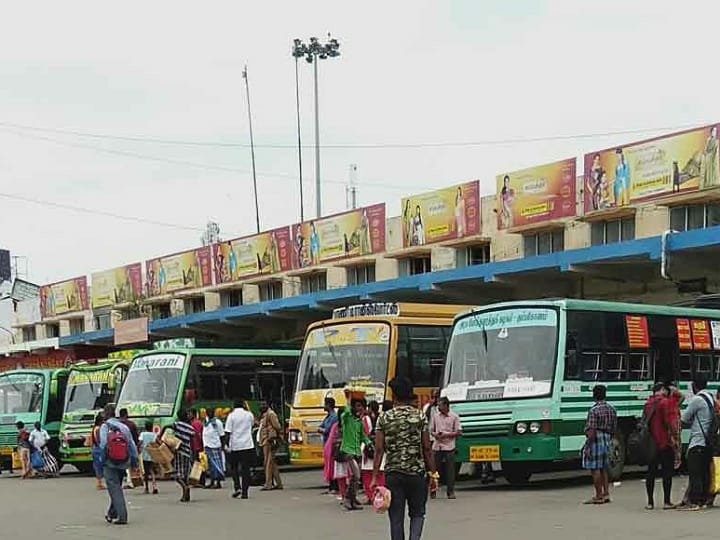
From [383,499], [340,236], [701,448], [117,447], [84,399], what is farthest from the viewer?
[340,236]

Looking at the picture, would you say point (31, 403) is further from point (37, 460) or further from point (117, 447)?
point (117, 447)

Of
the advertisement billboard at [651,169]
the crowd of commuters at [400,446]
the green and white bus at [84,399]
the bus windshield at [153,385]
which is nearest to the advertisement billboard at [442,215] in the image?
the advertisement billboard at [651,169]

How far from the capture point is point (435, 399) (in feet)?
57.9

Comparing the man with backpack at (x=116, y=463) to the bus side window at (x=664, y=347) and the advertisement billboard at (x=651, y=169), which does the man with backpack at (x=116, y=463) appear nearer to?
the bus side window at (x=664, y=347)

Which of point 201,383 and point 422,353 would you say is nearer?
point 422,353

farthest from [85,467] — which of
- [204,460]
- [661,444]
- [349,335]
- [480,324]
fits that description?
[661,444]

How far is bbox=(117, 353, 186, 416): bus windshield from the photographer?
23.8 meters

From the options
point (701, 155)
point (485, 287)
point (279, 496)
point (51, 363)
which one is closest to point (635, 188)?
point (701, 155)

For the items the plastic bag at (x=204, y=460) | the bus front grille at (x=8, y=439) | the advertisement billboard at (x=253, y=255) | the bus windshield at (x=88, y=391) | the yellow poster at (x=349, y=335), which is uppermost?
the advertisement billboard at (x=253, y=255)

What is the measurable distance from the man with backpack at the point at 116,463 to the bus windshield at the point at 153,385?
831 centimetres

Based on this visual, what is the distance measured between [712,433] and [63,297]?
2029 inches

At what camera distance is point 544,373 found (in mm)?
16766

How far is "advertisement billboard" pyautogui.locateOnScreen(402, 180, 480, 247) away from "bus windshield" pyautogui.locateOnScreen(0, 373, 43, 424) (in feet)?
45.4

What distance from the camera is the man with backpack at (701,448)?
45.1ft
